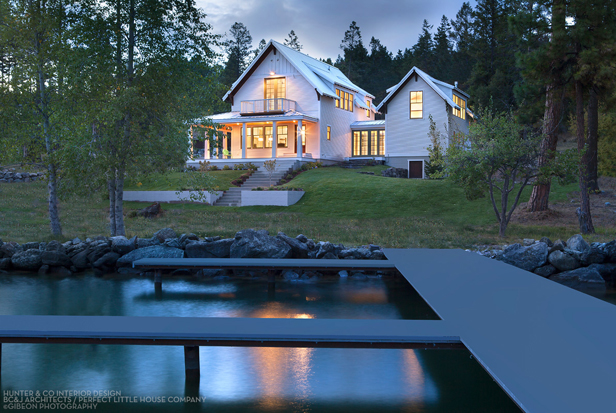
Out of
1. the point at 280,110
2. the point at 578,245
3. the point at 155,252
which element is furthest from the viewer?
the point at 280,110

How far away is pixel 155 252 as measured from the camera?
1193 cm

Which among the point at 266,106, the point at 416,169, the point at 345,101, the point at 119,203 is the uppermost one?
the point at 345,101

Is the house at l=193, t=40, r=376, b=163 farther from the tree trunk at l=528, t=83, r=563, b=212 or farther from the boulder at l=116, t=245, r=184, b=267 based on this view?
the boulder at l=116, t=245, r=184, b=267

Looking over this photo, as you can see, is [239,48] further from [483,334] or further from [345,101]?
[483,334]

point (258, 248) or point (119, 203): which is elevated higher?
point (119, 203)

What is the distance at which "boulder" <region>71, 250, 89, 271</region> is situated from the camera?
12312 millimetres

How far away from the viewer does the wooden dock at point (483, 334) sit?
3900 mm

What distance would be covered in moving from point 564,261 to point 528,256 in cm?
73

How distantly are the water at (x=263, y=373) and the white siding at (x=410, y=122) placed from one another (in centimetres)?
2584

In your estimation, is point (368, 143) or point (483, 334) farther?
point (368, 143)

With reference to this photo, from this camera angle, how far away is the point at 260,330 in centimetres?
523

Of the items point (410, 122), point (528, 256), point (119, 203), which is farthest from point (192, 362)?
point (410, 122)

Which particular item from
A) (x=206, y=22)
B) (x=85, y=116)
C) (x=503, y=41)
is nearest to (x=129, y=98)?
(x=85, y=116)

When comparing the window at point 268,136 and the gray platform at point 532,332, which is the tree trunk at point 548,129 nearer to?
the gray platform at point 532,332
